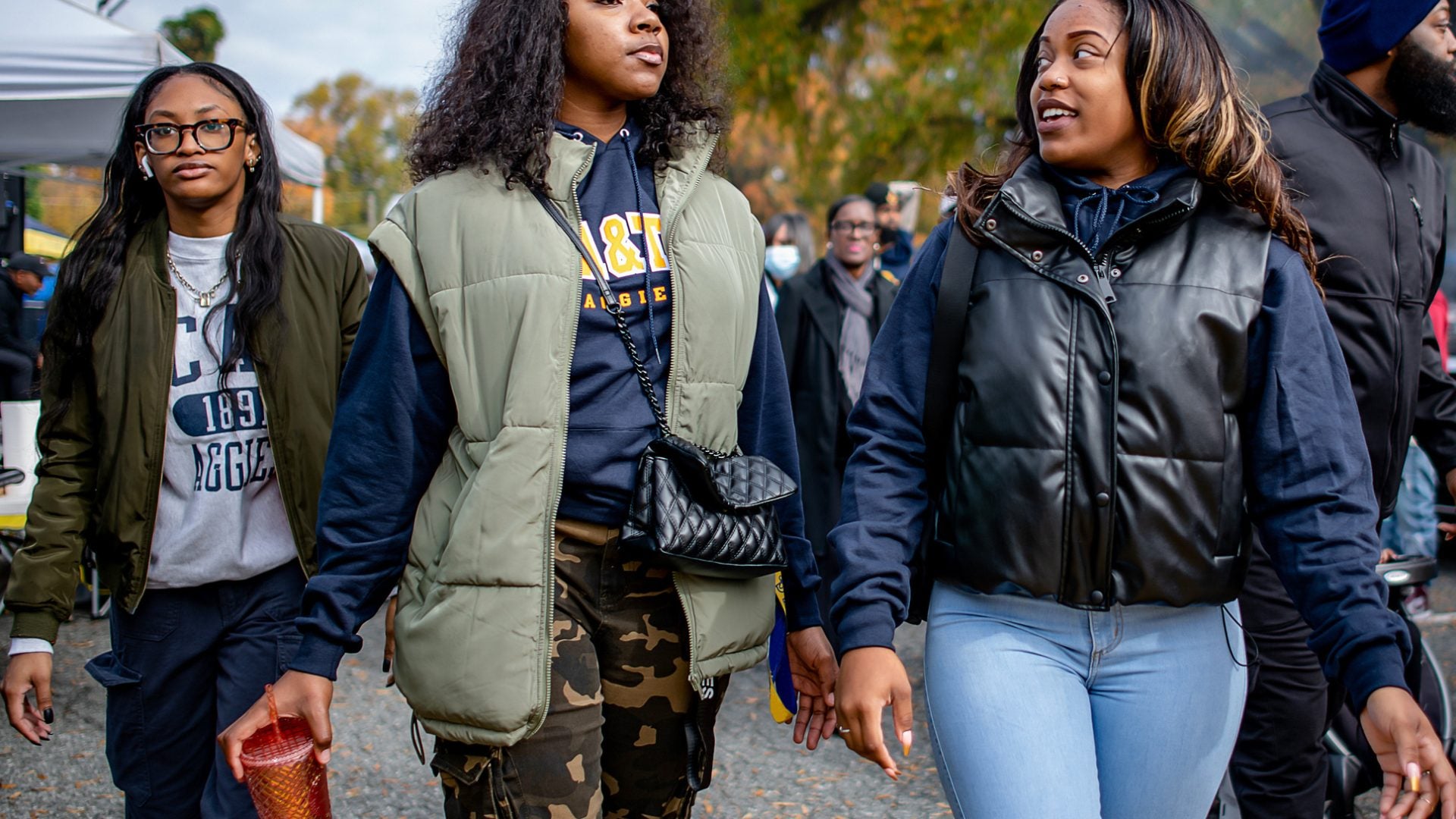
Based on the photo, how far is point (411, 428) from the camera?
2141 millimetres

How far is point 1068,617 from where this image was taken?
6.55 ft

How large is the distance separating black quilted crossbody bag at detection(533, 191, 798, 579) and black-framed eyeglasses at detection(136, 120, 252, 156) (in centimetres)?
114

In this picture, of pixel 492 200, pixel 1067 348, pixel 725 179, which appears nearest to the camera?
pixel 1067 348

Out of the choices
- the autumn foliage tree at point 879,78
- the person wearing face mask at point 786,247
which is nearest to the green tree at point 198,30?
the autumn foliage tree at point 879,78

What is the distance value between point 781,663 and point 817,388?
3.61m

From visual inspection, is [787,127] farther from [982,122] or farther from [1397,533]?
[1397,533]

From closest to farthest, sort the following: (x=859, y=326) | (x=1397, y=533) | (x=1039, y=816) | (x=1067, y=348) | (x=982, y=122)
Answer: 1. (x=1039, y=816)
2. (x=1067, y=348)
3. (x=859, y=326)
4. (x=1397, y=533)
5. (x=982, y=122)

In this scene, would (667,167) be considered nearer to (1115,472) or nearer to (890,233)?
(1115,472)

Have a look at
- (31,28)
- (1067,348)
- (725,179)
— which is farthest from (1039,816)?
(31,28)

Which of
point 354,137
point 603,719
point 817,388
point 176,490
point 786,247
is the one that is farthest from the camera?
point 354,137

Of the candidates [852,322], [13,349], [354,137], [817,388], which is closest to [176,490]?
[817,388]

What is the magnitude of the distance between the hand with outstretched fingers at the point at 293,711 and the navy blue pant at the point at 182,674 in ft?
2.07

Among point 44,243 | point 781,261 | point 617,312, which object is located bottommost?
point 44,243

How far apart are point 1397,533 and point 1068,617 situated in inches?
219
